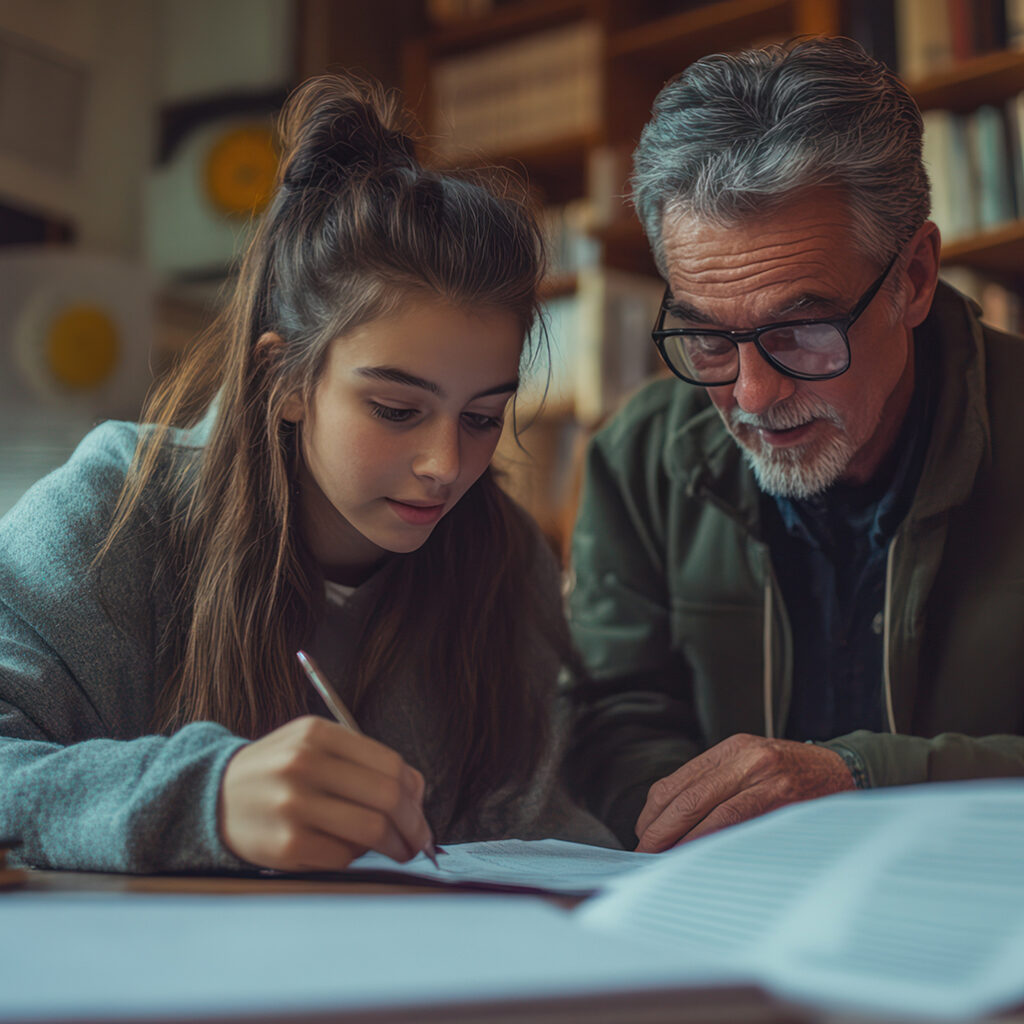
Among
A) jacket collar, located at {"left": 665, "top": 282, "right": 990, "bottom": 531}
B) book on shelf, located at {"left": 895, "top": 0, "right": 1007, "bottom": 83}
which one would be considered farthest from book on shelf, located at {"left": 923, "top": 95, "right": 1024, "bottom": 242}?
jacket collar, located at {"left": 665, "top": 282, "right": 990, "bottom": 531}

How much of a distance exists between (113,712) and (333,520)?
267mm

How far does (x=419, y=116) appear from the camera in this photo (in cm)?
250

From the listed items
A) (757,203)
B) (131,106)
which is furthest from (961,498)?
(131,106)

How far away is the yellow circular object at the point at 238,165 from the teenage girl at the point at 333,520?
6.45ft

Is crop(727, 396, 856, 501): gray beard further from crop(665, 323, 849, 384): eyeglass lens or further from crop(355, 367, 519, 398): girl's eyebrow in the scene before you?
crop(355, 367, 519, 398): girl's eyebrow

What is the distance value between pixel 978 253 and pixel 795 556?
1441 millimetres

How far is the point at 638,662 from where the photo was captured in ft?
3.97

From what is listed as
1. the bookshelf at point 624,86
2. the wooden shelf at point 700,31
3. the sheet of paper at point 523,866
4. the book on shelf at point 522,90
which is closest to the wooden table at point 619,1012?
the sheet of paper at point 523,866

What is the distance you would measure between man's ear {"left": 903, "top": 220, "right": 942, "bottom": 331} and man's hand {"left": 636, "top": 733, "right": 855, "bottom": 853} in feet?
1.63

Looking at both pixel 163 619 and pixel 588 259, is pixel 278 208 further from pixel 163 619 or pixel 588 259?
pixel 588 259

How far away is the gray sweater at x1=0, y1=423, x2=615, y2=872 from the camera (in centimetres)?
63

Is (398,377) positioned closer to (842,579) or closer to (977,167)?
(842,579)

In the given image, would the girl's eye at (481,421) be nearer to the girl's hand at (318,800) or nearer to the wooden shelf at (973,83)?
the girl's hand at (318,800)

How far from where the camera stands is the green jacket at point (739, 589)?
111cm
